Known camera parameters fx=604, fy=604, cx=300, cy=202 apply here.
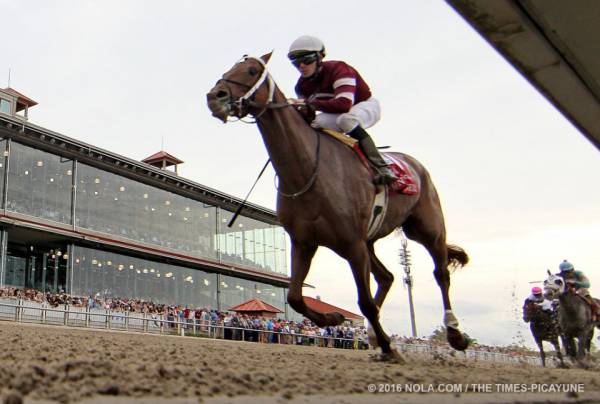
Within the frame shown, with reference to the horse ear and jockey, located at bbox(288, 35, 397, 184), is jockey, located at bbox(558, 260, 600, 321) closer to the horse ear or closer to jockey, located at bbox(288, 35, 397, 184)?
jockey, located at bbox(288, 35, 397, 184)

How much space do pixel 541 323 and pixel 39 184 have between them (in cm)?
2600

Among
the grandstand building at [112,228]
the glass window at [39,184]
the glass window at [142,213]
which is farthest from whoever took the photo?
the glass window at [142,213]

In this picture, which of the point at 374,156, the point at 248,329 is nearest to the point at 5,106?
the point at 248,329

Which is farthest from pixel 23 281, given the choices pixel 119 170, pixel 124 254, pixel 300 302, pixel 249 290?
pixel 300 302

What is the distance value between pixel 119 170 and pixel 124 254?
5.01 metres

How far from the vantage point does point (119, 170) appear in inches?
1419

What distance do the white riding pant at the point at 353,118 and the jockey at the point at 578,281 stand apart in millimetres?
7785

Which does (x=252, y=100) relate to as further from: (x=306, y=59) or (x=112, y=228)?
(x=112, y=228)

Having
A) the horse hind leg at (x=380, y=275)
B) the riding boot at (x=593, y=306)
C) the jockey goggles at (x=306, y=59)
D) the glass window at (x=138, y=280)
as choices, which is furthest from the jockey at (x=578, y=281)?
the glass window at (x=138, y=280)

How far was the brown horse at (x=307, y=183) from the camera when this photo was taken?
17.3 feet

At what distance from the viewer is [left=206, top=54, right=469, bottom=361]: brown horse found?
5.27m

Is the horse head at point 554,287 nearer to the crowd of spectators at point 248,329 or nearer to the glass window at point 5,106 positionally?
the crowd of spectators at point 248,329

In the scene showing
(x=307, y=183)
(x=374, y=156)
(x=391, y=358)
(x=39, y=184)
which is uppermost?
(x=39, y=184)

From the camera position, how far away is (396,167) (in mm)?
6469
